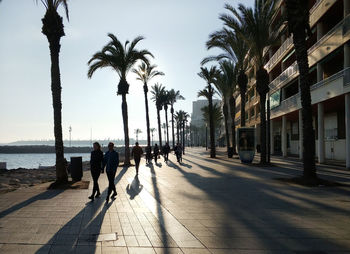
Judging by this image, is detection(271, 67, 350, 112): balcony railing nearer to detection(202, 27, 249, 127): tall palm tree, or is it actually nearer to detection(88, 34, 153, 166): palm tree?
detection(202, 27, 249, 127): tall palm tree

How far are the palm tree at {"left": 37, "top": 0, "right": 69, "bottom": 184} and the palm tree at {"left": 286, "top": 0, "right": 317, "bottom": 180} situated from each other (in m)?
9.60

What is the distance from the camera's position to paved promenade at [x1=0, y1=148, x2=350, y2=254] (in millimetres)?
5258

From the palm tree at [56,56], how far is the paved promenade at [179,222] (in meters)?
3.00

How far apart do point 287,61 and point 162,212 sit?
30340mm

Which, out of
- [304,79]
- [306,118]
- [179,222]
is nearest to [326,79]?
[304,79]

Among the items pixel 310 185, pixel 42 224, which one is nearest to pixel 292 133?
pixel 310 185

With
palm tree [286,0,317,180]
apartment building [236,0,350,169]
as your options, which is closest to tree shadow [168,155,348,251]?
palm tree [286,0,317,180]

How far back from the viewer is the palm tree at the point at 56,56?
546 inches

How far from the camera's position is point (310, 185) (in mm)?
12922

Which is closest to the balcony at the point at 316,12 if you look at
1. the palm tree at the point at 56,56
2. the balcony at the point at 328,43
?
the balcony at the point at 328,43

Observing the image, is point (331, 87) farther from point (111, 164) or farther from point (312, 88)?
point (111, 164)

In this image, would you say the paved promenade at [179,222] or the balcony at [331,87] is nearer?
the paved promenade at [179,222]

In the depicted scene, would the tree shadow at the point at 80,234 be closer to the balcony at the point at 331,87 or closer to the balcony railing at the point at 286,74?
the balcony at the point at 331,87

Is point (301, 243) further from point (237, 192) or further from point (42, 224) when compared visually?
point (237, 192)
